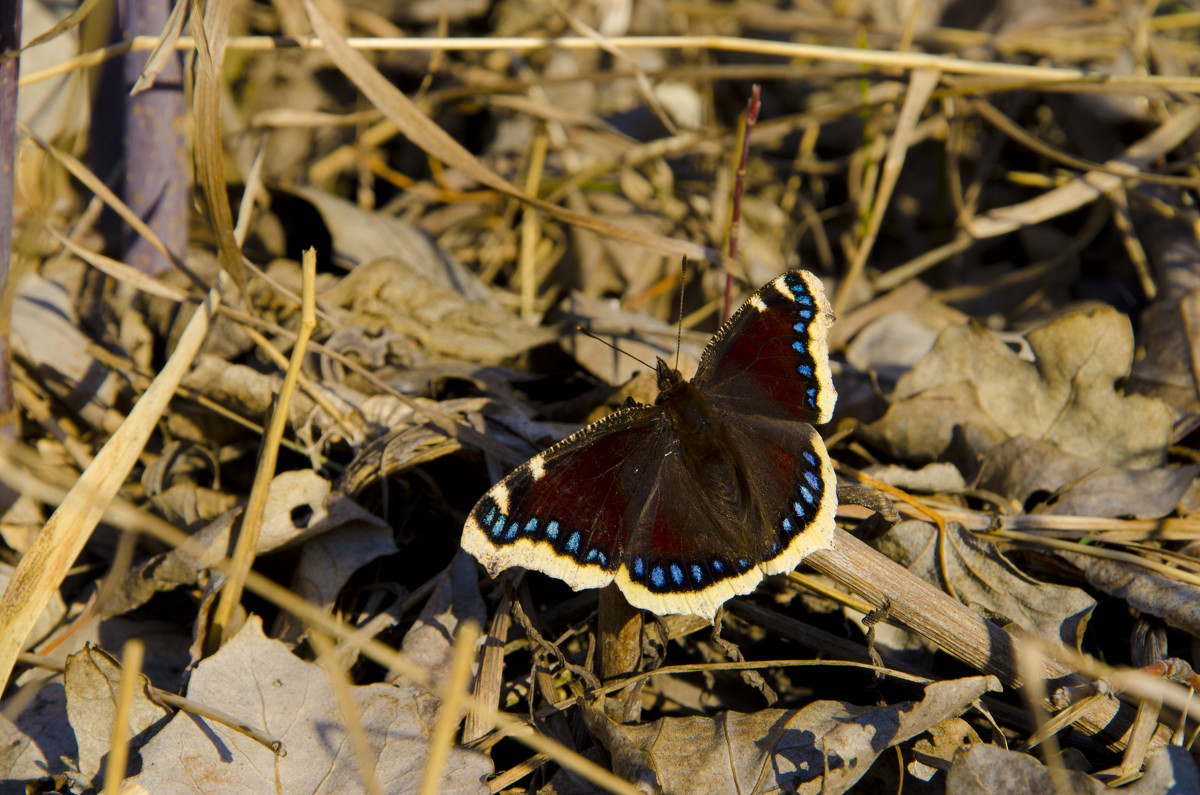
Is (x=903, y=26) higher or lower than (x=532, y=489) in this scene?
higher

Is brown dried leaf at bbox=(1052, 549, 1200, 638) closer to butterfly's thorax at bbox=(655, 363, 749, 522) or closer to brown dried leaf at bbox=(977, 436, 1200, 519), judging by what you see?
brown dried leaf at bbox=(977, 436, 1200, 519)

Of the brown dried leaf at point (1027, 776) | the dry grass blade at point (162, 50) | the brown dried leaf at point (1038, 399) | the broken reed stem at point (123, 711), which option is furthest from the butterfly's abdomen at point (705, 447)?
the dry grass blade at point (162, 50)

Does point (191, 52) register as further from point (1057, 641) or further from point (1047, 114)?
point (1047, 114)

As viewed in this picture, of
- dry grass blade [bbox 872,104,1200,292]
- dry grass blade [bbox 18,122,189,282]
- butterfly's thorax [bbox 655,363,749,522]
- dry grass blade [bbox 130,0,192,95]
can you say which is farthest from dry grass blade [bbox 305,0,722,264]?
dry grass blade [bbox 872,104,1200,292]

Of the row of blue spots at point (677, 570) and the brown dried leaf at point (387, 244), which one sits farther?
the brown dried leaf at point (387, 244)

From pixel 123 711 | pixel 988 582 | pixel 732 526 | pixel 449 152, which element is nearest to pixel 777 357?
pixel 732 526

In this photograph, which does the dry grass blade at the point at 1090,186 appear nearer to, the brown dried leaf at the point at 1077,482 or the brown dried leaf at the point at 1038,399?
the brown dried leaf at the point at 1038,399

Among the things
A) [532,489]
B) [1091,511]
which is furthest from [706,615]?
[1091,511]

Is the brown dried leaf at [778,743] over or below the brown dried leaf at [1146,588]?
below
